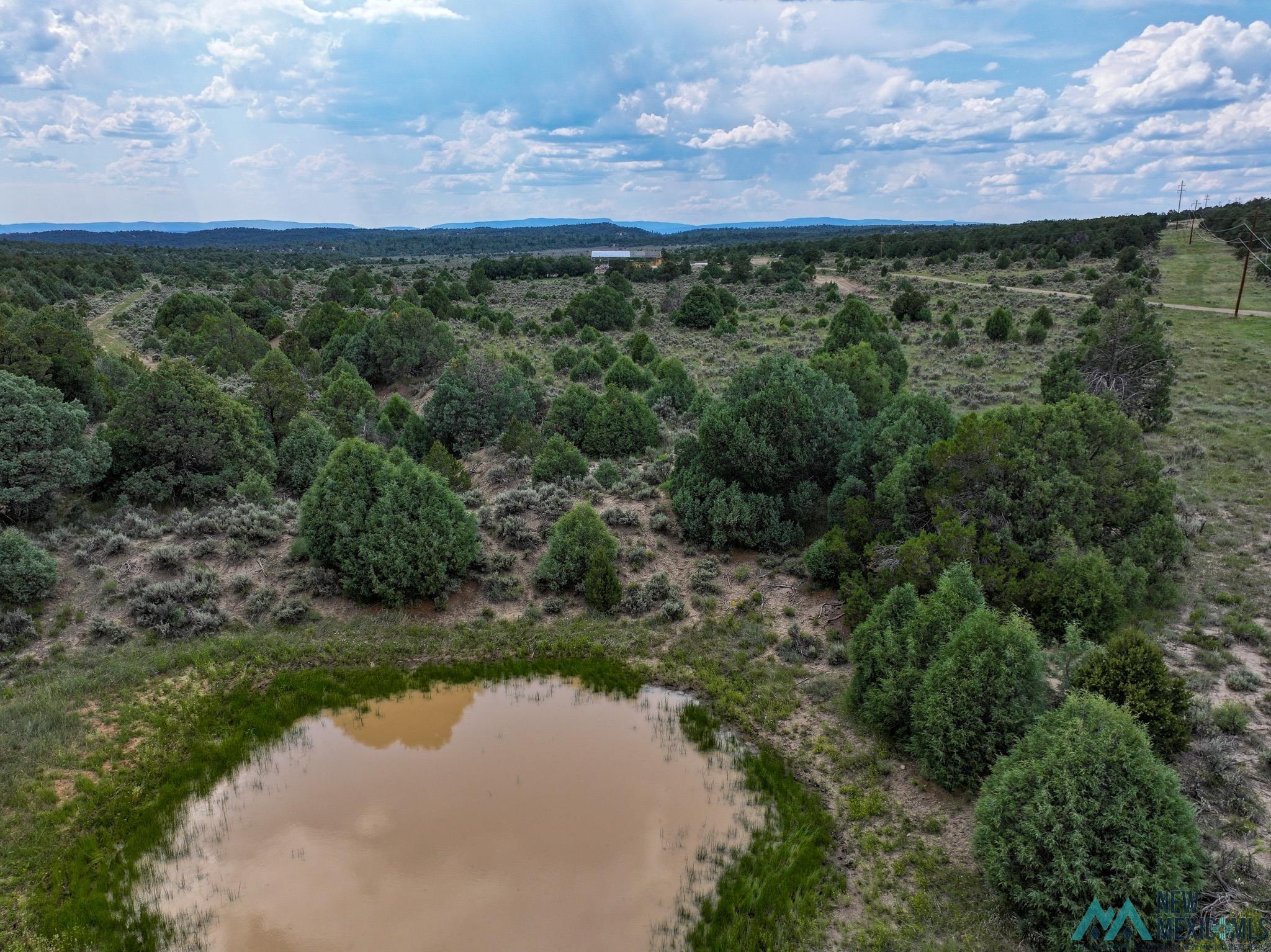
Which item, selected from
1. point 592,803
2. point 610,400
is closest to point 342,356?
point 610,400

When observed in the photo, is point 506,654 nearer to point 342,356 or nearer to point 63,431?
→ point 63,431

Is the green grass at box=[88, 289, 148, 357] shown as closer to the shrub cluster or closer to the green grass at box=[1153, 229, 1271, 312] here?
the shrub cluster

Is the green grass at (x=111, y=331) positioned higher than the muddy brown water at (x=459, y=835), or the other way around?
the green grass at (x=111, y=331)

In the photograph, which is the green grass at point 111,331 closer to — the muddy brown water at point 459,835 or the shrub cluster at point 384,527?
the shrub cluster at point 384,527

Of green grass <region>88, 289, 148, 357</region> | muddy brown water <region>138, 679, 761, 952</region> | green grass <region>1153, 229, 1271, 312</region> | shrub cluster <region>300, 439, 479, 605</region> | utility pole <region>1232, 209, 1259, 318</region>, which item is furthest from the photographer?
green grass <region>1153, 229, 1271, 312</region>

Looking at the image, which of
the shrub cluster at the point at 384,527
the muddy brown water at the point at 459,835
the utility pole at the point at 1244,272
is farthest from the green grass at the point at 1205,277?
the muddy brown water at the point at 459,835

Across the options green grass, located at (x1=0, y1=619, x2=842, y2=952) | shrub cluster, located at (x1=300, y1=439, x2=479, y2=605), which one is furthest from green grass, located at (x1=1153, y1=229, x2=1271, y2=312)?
shrub cluster, located at (x1=300, y1=439, x2=479, y2=605)
